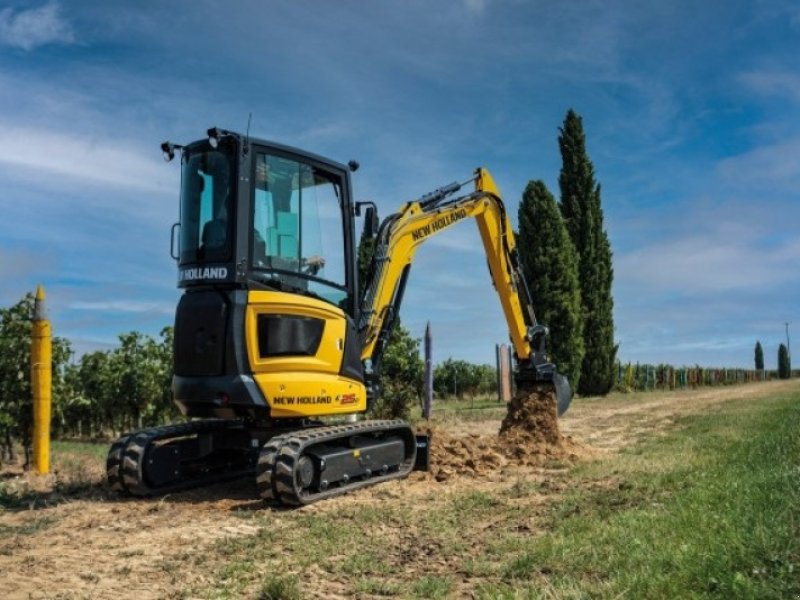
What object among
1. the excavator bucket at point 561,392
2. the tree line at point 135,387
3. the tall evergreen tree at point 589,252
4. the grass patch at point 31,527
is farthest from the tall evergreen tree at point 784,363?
the grass patch at point 31,527

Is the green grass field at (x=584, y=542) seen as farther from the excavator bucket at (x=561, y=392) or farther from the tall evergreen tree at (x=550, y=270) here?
the tall evergreen tree at (x=550, y=270)

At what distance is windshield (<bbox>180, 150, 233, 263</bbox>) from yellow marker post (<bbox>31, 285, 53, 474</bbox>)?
13.1ft

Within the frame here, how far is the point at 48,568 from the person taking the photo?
5.18 m

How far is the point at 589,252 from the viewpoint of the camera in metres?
34.8

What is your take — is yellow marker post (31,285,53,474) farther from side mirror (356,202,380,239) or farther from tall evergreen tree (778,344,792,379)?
tall evergreen tree (778,344,792,379)

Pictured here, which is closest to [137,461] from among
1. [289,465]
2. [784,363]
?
[289,465]

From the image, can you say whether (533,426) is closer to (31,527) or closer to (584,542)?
(584,542)

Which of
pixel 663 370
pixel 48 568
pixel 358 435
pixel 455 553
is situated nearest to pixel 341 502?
pixel 358 435

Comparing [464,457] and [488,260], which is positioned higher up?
[488,260]

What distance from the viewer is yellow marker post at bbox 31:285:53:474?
1080 centimetres

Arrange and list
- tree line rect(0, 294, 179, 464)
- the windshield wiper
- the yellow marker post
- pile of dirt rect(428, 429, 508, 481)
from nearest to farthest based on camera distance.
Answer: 1. the windshield wiper
2. pile of dirt rect(428, 429, 508, 481)
3. the yellow marker post
4. tree line rect(0, 294, 179, 464)

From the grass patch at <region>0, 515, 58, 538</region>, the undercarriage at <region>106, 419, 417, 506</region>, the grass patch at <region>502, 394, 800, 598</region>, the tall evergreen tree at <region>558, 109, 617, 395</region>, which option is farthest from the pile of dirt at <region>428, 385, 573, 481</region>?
the tall evergreen tree at <region>558, 109, 617, 395</region>

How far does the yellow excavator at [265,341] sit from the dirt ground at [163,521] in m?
0.35

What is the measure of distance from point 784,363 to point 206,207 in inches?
3495
